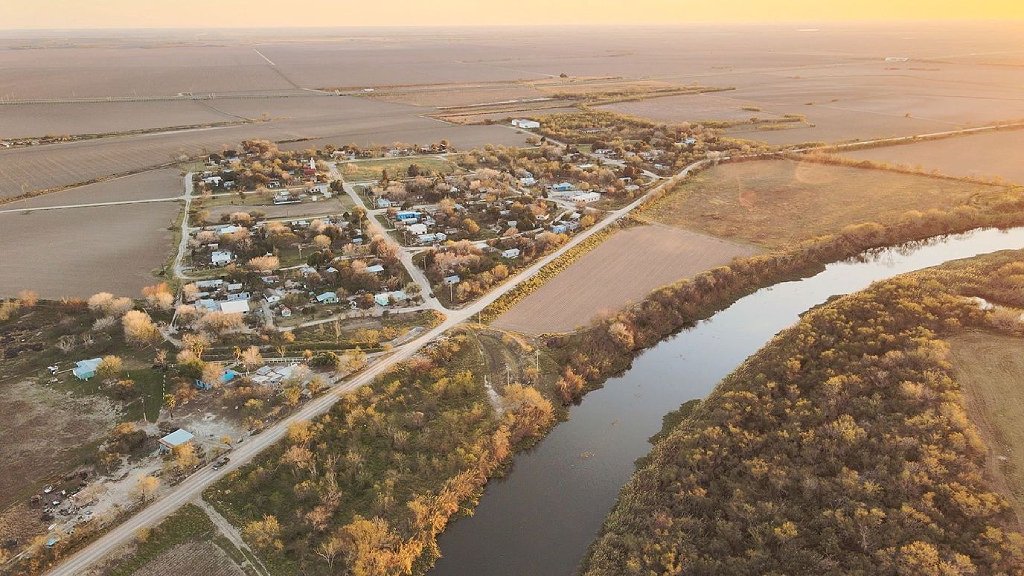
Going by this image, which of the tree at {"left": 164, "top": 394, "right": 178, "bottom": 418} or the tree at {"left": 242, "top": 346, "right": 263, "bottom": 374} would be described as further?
the tree at {"left": 242, "top": 346, "right": 263, "bottom": 374}

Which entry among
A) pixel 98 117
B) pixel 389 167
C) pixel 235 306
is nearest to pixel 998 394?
pixel 235 306

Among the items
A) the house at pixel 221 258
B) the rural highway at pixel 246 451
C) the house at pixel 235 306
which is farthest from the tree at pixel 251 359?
the house at pixel 221 258

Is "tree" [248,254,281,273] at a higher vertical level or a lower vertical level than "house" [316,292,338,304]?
higher

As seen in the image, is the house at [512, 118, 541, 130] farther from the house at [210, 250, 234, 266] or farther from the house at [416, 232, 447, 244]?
the house at [210, 250, 234, 266]

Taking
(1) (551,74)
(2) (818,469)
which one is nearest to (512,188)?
(2) (818,469)

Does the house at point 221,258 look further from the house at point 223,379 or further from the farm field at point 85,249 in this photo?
the house at point 223,379

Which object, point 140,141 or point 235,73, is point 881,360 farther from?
point 235,73

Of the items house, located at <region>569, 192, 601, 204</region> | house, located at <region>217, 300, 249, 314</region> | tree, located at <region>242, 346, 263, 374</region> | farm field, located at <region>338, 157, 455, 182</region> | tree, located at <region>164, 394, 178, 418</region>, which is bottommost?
tree, located at <region>164, 394, 178, 418</region>

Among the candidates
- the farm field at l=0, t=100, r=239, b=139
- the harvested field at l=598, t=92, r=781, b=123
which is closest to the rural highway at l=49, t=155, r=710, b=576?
the farm field at l=0, t=100, r=239, b=139

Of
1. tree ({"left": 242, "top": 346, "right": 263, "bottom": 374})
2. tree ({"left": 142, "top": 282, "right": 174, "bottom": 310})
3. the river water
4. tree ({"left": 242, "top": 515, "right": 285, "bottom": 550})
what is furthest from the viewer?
tree ({"left": 142, "top": 282, "right": 174, "bottom": 310})
